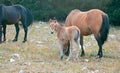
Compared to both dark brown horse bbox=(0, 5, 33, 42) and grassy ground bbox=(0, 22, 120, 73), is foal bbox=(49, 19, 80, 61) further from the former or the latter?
dark brown horse bbox=(0, 5, 33, 42)

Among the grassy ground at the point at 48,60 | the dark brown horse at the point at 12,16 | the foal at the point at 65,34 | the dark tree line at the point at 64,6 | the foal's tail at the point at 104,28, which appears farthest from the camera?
the dark tree line at the point at 64,6

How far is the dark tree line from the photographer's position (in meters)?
23.0

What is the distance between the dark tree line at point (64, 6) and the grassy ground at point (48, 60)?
744 cm

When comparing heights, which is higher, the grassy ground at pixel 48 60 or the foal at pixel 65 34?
the foal at pixel 65 34

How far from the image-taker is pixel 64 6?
23.5 metres

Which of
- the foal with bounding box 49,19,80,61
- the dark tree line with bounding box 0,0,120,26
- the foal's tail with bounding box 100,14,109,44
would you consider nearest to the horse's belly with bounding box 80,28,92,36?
the foal's tail with bounding box 100,14,109,44

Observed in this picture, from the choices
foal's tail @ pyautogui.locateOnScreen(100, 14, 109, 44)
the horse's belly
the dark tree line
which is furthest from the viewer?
the dark tree line

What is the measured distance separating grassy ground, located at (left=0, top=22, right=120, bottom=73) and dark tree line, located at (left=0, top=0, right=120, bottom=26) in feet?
24.4

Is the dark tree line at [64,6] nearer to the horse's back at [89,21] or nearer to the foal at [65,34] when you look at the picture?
the horse's back at [89,21]

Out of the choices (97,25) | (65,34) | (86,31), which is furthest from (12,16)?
(97,25)

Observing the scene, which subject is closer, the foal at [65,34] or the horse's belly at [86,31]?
the foal at [65,34]

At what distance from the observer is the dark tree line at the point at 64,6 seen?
23.0m

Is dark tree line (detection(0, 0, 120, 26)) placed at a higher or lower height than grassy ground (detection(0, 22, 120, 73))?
higher

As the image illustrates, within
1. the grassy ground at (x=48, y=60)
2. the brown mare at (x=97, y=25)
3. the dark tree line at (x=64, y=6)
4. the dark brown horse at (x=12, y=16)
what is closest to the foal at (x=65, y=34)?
the grassy ground at (x=48, y=60)
